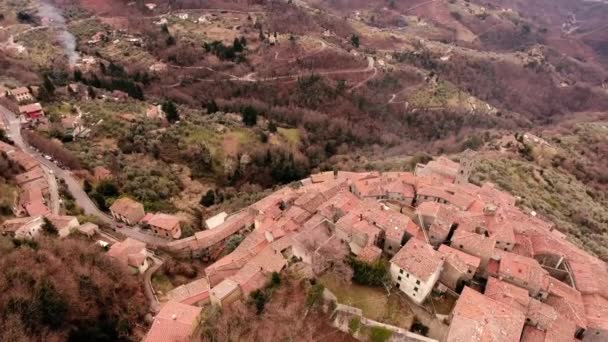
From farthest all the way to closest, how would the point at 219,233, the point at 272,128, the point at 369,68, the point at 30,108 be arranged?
the point at 369,68
the point at 272,128
the point at 30,108
the point at 219,233

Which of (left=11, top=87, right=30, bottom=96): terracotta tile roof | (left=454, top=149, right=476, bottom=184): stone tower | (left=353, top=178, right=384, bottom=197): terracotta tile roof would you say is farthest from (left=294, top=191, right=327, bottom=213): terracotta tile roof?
(left=11, top=87, right=30, bottom=96): terracotta tile roof

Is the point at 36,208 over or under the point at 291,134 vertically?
over

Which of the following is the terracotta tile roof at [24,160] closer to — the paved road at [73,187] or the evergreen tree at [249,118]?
the paved road at [73,187]

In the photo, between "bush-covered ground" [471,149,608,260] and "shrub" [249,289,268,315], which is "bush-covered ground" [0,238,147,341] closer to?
"shrub" [249,289,268,315]

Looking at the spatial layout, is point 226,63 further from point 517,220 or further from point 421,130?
point 517,220

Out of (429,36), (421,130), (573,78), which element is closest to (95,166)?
(421,130)

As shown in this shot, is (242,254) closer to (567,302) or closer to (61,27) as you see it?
(567,302)

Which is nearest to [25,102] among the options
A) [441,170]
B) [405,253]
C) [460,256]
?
[441,170]

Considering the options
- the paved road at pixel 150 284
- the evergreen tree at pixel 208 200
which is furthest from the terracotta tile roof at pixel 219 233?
the evergreen tree at pixel 208 200
